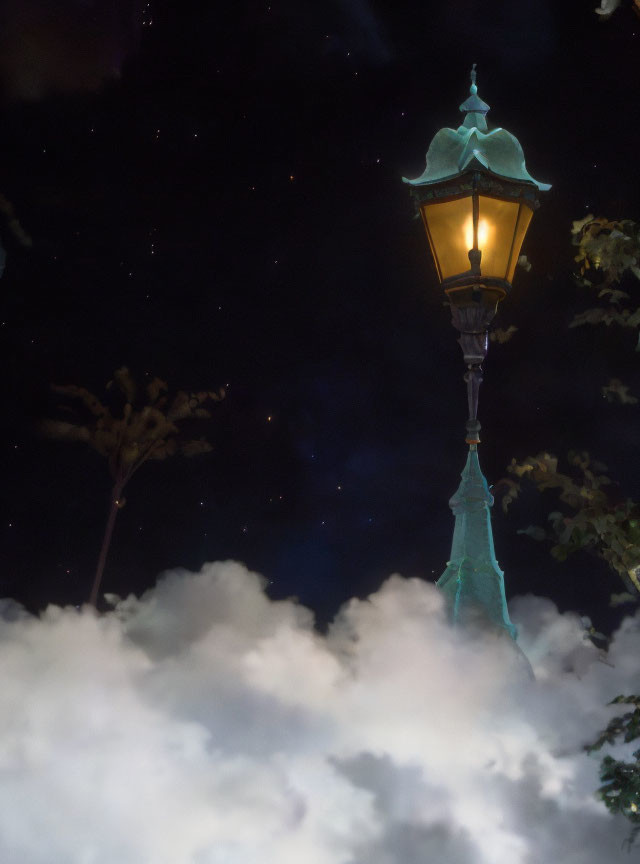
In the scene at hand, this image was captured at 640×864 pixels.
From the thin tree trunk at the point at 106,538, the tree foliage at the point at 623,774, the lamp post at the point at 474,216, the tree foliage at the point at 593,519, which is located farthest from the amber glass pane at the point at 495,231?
the thin tree trunk at the point at 106,538

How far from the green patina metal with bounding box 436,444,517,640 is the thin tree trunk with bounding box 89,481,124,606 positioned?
1604cm

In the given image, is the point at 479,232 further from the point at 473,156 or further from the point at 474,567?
the point at 474,567

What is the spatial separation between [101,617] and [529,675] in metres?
2.51

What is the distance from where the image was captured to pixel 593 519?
3941 millimetres

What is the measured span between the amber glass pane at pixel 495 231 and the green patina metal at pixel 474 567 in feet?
4.46

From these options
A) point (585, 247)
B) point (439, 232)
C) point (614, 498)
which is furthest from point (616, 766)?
point (439, 232)

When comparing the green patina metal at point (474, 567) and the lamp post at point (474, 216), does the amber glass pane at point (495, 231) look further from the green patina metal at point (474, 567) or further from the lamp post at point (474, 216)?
the green patina metal at point (474, 567)

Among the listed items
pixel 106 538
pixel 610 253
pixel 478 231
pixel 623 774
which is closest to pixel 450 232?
pixel 478 231

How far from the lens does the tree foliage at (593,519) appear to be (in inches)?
156

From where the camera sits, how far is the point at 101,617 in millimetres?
6066

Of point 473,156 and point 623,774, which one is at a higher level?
point 473,156

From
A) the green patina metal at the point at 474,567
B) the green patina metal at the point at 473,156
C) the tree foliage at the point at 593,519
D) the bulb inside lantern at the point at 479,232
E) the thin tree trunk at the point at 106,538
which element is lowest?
the tree foliage at the point at 593,519

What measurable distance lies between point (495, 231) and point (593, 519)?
6.02ft

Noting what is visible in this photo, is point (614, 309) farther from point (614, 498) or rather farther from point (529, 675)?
point (529, 675)
